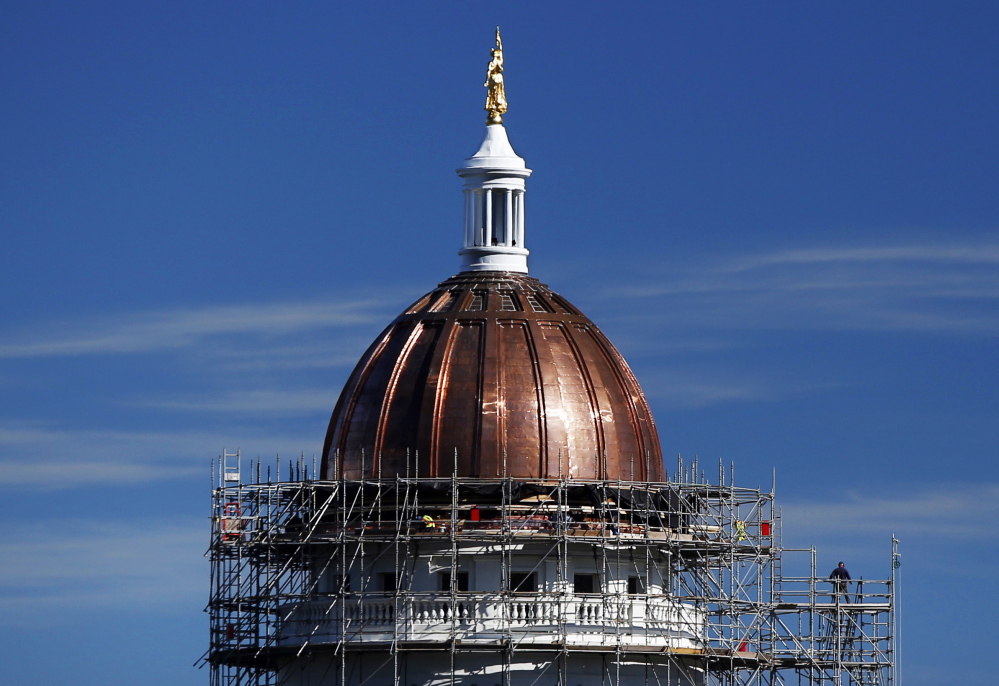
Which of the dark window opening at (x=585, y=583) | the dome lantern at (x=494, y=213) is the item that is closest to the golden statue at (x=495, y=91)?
the dome lantern at (x=494, y=213)

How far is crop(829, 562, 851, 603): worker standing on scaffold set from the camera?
110688mm

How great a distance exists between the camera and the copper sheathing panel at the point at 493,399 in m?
106

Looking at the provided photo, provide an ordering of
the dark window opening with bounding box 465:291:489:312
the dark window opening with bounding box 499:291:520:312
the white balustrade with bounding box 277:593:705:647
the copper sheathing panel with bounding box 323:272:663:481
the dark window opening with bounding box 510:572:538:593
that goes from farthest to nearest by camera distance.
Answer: the dark window opening with bounding box 465:291:489:312 < the dark window opening with bounding box 499:291:520:312 < the copper sheathing panel with bounding box 323:272:663:481 < the dark window opening with bounding box 510:572:538:593 < the white balustrade with bounding box 277:593:705:647

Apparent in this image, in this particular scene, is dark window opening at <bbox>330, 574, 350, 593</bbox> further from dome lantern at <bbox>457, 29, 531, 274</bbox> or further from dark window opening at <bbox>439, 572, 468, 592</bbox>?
dome lantern at <bbox>457, 29, 531, 274</bbox>

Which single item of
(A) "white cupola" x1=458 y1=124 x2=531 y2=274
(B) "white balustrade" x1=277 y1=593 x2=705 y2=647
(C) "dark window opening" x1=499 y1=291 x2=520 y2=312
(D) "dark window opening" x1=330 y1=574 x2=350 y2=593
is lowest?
(B) "white balustrade" x1=277 y1=593 x2=705 y2=647

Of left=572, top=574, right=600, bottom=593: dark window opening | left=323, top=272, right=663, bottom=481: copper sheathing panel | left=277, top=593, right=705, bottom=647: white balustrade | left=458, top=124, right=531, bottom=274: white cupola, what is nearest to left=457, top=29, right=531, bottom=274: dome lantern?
left=458, top=124, right=531, bottom=274: white cupola

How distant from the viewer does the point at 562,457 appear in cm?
10569

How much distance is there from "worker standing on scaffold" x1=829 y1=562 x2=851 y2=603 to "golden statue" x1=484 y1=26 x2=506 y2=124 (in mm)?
21741

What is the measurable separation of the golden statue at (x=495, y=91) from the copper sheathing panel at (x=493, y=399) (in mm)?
7645

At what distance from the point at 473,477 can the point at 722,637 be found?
10.7 meters

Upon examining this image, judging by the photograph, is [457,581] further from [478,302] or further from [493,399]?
[478,302]

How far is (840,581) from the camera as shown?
364 feet

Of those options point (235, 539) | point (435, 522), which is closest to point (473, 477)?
point (435, 522)

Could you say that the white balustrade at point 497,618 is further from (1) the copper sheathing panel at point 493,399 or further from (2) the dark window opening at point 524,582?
(1) the copper sheathing panel at point 493,399
